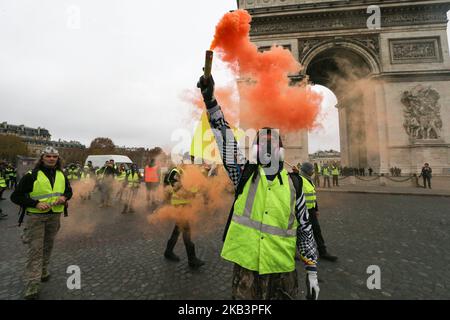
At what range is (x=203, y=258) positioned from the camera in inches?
154

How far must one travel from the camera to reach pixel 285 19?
66.5 ft

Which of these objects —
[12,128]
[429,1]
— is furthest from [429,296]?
[12,128]

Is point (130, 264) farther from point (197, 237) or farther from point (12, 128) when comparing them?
point (12, 128)

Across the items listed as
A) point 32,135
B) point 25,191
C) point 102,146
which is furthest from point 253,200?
point 32,135

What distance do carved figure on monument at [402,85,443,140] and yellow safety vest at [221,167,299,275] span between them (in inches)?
840

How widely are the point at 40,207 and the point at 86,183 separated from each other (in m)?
10.7

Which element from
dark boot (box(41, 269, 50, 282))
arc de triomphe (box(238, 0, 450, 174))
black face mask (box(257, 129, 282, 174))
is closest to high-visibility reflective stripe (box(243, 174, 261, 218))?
black face mask (box(257, 129, 282, 174))

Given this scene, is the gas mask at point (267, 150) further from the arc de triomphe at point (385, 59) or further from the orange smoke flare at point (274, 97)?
the arc de triomphe at point (385, 59)

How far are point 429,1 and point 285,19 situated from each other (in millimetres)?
11132

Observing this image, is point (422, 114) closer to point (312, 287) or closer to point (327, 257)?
point (327, 257)

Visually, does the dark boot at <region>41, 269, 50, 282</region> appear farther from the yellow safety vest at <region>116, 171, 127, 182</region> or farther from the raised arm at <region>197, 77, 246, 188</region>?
the yellow safety vest at <region>116, 171, 127, 182</region>

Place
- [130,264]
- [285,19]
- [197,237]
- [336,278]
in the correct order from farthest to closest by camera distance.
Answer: [285,19] < [197,237] < [130,264] < [336,278]

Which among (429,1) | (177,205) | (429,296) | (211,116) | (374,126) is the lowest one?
(429,296)

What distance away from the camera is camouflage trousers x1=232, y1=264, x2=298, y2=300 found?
158 centimetres
